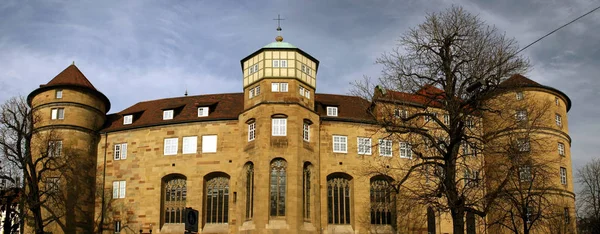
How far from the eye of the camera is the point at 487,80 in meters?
23.6

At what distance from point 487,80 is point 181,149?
2624 cm

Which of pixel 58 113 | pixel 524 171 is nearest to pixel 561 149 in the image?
pixel 524 171

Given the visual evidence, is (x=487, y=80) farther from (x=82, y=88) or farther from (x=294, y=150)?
(x=82, y=88)

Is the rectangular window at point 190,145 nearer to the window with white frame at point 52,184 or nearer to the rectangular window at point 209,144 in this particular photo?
the rectangular window at point 209,144

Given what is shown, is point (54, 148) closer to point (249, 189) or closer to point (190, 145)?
point (190, 145)

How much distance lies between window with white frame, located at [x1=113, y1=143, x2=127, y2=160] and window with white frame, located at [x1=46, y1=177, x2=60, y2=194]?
4.42 m

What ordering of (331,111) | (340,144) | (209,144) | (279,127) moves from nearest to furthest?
(279,127), (340,144), (209,144), (331,111)

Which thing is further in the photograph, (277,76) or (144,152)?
(144,152)

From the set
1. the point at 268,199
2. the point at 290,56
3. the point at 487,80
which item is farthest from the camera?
the point at 290,56

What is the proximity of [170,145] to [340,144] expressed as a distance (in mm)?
12159

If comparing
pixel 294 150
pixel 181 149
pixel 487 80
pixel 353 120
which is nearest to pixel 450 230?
pixel 353 120

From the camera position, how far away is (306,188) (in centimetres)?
4134

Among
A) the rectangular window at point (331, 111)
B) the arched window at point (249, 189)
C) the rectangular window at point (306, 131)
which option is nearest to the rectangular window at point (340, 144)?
the rectangular window at point (331, 111)

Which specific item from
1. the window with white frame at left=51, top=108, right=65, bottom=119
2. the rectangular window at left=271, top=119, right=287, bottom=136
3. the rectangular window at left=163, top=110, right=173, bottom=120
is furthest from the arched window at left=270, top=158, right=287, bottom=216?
the window with white frame at left=51, top=108, right=65, bottom=119
